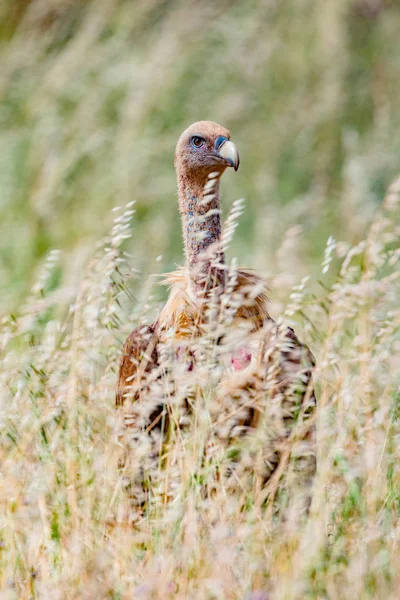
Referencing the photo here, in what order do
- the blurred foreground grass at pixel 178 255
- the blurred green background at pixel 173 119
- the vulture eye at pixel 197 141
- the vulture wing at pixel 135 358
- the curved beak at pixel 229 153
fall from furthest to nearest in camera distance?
the blurred green background at pixel 173 119, the vulture eye at pixel 197 141, the curved beak at pixel 229 153, the vulture wing at pixel 135 358, the blurred foreground grass at pixel 178 255

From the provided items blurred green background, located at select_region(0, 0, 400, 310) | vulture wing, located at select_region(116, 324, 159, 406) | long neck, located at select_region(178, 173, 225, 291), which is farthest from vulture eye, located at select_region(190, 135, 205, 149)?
blurred green background, located at select_region(0, 0, 400, 310)

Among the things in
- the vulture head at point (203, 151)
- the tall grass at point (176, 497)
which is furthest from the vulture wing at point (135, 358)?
the vulture head at point (203, 151)

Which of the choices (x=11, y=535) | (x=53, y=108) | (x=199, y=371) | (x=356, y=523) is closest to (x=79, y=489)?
(x=11, y=535)

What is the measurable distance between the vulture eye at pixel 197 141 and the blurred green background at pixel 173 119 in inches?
49.9

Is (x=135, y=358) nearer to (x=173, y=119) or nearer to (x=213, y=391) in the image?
(x=213, y=391)

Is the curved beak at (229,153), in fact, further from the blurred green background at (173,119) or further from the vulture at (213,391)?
the blurred green background at (173,119)

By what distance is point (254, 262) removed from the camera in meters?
5.30

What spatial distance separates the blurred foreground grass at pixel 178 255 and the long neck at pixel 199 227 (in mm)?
215

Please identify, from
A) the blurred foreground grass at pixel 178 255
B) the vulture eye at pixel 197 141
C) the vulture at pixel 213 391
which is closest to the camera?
the blurred foreground grass at pixel 178 255

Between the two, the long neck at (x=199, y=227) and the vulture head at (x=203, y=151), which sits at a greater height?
the vulture head at (x=203, y=151)

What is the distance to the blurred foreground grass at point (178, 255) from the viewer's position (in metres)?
2.47

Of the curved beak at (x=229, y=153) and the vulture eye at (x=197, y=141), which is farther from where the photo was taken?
the vulture eye at (x=197, y=141)

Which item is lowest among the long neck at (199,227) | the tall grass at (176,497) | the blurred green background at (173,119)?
the tall grass at (176,497)

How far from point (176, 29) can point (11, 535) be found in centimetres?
432
